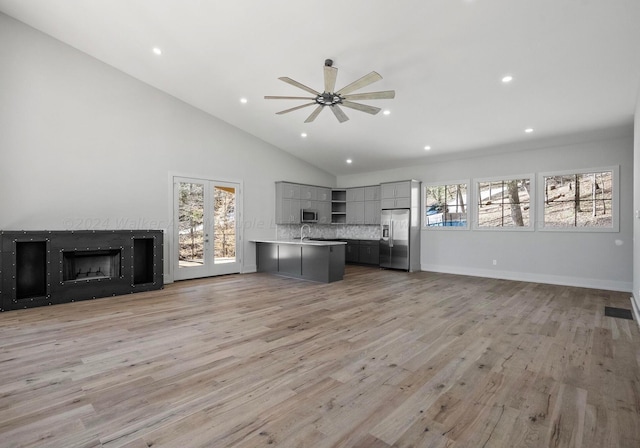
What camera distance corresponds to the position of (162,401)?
2.10 metres

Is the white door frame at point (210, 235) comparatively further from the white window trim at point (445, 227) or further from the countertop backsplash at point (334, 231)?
the white window trim at point (445, 227)

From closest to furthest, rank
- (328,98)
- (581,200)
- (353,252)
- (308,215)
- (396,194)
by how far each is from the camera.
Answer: (328,98) → (581,200) → (396,194) → (308,215) → (353,252)

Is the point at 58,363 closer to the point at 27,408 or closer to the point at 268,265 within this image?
the point at 27,408

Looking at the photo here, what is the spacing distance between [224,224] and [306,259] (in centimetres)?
219

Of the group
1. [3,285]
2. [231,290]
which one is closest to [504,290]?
[231,290]

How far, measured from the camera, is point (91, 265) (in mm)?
5324

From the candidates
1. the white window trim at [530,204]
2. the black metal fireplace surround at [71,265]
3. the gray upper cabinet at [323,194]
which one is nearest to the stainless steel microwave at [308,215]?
the gray upper cabinet at [323,194]

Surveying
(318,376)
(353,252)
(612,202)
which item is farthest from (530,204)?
(318,376)

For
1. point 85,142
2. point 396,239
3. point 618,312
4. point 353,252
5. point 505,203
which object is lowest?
point 618,312

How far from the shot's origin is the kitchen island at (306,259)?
6.46m

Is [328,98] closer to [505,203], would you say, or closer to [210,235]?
[210,235]

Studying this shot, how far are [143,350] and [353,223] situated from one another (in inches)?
291

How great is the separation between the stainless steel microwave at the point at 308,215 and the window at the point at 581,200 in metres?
5.51

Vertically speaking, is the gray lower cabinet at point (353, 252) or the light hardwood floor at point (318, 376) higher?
the gray lower cabinet at point (353, 252)
